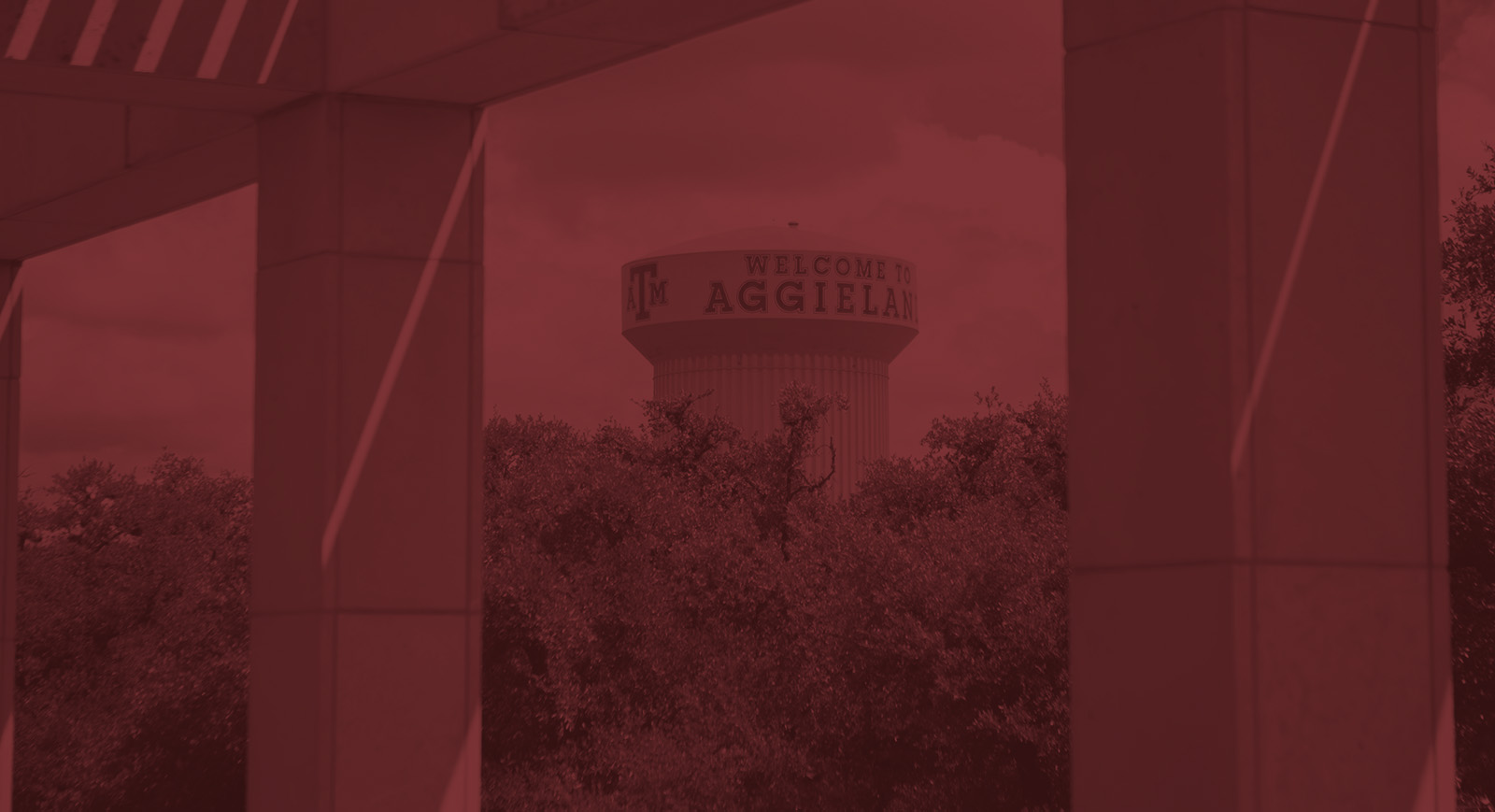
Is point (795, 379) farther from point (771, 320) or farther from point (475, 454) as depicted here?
point (475, 454)

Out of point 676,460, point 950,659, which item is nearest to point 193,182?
point 950,659

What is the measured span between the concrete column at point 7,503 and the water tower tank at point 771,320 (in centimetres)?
5213

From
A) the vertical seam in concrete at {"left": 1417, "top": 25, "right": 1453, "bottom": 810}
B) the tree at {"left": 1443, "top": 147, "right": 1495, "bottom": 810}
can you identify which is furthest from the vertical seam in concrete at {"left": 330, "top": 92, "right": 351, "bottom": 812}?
the tree at {"left": 1443, "top": 147, "right": 1495, "bottom": 810}

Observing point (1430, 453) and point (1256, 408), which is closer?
point (1256, 408)

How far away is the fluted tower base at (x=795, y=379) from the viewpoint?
69812 millimetres

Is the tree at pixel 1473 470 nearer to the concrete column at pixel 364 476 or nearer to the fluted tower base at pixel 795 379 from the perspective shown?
the concrete column at pixel 364 476

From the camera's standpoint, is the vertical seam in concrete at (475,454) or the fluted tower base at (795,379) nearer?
the vertical seam in concrete at (475,454)

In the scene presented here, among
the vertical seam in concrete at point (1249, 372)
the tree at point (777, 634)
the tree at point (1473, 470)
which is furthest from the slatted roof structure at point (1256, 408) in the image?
the tree at point (777, 634)

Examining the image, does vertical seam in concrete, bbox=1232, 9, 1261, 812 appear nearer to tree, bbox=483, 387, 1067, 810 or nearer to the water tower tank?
tree, bbox=483, 387, 1067, 810

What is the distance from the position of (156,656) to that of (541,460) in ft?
27.4

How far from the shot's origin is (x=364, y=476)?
10.3 meters

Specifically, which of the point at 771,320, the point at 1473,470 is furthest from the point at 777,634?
the point at 771,320

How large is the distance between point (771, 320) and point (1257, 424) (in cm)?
6349

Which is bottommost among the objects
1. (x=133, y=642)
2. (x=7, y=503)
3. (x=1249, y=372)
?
(x=133, y=642)
